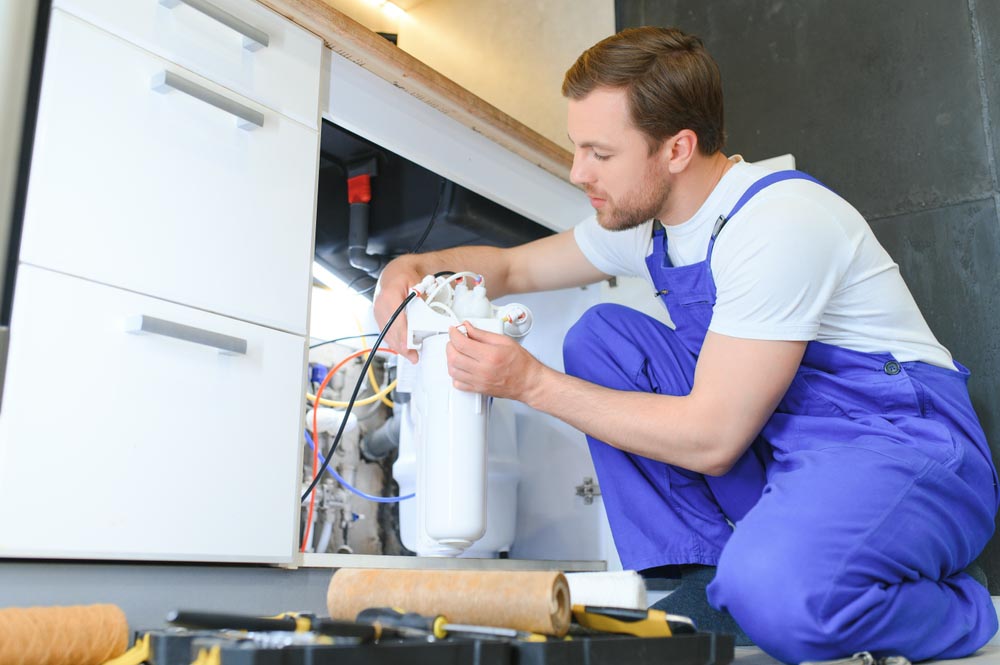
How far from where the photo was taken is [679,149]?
138cm

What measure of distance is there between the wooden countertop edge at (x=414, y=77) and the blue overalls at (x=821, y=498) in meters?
0.35

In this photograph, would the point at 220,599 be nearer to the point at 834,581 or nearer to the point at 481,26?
the point at 834,581

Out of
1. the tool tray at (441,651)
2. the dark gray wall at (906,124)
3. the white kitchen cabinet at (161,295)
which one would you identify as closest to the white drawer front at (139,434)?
the white kitchen cabinet at (161,295)

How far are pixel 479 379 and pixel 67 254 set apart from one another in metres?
0.51

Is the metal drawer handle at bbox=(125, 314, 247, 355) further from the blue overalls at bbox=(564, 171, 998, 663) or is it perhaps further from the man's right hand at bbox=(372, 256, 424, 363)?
the blue overalls at bbox=(564, 171, 998, 663)

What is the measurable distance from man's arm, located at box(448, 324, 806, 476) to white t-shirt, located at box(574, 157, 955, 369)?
0.04m

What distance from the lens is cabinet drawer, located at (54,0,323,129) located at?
3.49ft

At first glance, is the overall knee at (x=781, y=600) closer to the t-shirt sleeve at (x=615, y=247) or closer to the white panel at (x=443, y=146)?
the t-shirt sleeve at (x=615, y=247)

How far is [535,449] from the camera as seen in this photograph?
1.84 meters

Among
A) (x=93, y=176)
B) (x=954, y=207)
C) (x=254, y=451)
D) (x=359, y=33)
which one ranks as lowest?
(x=254, y=451)

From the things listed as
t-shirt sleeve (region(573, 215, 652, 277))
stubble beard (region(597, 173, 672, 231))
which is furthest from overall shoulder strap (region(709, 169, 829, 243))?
t-shirt sleeve (region(573, 215, 652, 277))

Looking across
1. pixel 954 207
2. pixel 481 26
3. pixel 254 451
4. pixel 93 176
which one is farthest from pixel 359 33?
pixel 481 26

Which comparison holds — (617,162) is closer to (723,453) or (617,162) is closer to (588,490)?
(723,453)

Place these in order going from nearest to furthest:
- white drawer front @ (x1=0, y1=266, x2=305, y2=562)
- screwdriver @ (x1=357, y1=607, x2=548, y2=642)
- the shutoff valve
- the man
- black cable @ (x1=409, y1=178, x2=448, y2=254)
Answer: screwdriver @ (x1=357, y1=607, x2=548, y2=642)
white drawer front @ (x1=0, y1=266, x2=305, y2=562)
the man
the shutoff valve
black cable @ (x1=409, y1=178, x2=448, y2=254)
